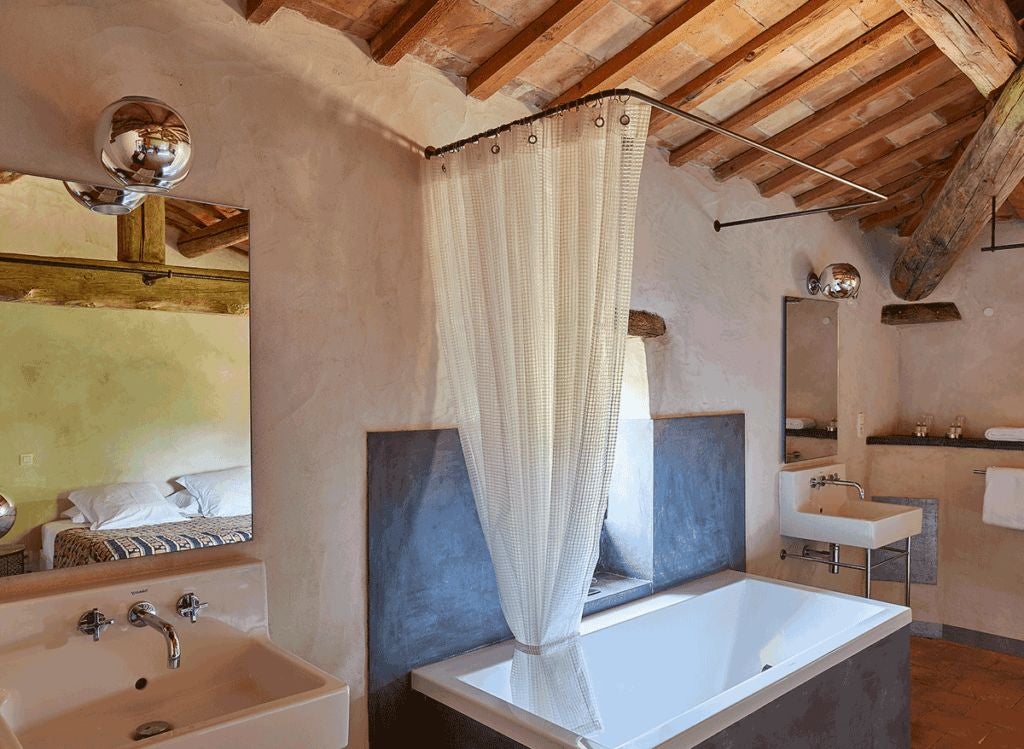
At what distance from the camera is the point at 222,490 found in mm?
2070

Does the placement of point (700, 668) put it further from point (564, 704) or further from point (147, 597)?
point (147, 597)

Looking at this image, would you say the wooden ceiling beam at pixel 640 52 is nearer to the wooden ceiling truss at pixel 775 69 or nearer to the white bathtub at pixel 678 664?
the wooden ceiling truss at pixel 775 69

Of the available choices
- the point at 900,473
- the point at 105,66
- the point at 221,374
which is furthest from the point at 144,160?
the point at 900,473

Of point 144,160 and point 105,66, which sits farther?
point 105,66

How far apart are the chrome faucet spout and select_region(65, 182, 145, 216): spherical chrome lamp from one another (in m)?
0.93

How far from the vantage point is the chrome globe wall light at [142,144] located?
5.72 ft

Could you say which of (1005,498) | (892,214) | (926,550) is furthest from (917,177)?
(926,550)

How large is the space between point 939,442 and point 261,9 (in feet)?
14.4

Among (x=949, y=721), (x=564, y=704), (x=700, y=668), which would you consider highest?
(x=564, y=704)

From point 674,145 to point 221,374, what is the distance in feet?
7.33

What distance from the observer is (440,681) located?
7.73 feet

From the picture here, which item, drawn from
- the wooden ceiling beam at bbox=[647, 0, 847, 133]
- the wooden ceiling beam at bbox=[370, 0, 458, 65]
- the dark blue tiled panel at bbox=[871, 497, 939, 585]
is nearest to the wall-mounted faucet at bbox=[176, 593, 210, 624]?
the wooden ceiling beam at bbox=[370, 0, 458, 65]

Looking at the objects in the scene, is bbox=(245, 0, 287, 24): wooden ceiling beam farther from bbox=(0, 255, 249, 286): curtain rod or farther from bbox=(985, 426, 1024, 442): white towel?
bbox=(985, 426, 1024, 442): white towel

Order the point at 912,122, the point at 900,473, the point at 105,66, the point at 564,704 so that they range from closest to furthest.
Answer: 1. the point at 105,66
2. the point at 564,704
3. the point at 912,122
4. the point at 900,473
